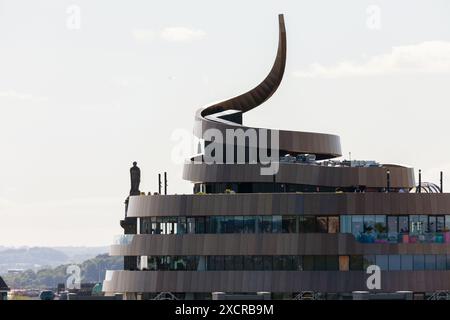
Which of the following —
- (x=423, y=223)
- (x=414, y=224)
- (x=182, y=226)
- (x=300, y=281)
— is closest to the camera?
(x=300, y=281)

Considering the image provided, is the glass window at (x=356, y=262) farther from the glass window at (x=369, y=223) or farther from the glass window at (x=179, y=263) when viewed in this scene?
the glass window at (x=179, y=263)

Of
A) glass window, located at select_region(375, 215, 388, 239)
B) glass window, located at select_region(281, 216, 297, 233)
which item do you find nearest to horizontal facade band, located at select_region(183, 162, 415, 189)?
glass window, located at select_region(281, 216, 297, 233)

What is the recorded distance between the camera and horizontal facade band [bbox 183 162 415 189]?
568ft

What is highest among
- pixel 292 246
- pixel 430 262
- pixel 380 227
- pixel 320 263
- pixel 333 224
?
pixel 333 224

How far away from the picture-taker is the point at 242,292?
541 ft

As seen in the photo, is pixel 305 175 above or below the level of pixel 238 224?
above

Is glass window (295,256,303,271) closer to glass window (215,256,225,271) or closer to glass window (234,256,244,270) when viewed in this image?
glass window (234,256,244,270)

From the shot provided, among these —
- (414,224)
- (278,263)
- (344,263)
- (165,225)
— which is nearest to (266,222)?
(278,263)

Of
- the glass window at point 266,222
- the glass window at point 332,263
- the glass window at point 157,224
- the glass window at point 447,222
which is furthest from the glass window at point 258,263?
the glass window at point 447,222

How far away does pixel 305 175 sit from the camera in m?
174

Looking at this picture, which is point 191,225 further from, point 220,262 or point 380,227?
point 380,227

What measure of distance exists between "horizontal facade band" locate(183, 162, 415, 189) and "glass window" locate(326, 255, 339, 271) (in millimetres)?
10279

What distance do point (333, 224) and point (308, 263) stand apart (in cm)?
429
